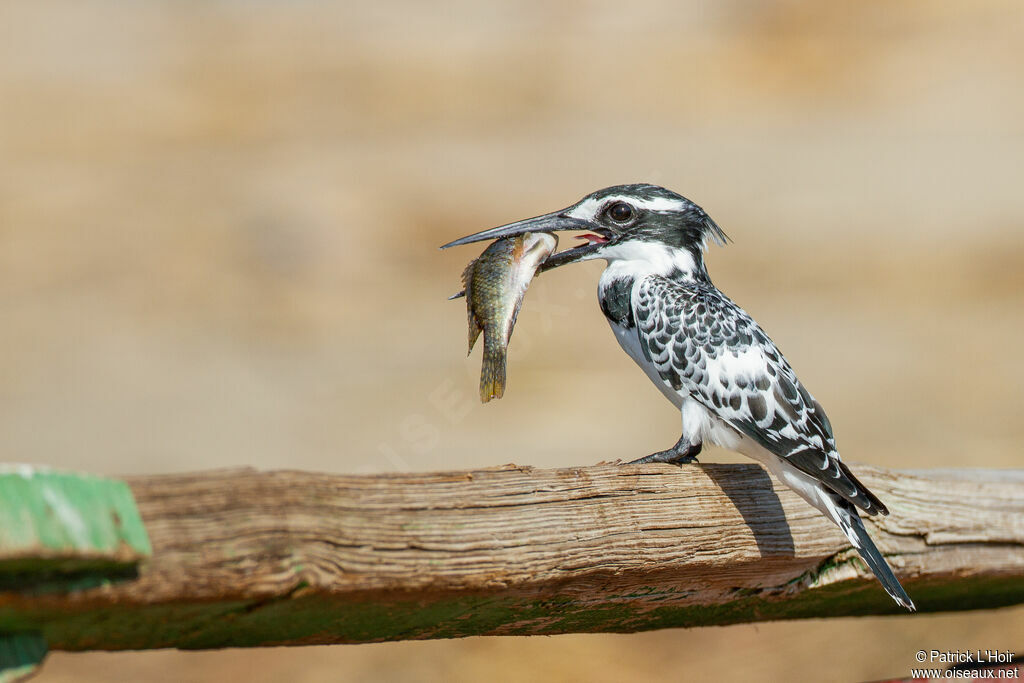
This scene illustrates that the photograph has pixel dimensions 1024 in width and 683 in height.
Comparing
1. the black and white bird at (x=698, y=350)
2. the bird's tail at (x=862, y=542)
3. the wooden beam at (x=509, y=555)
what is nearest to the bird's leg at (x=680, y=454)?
the black and white bird at (x=698, y=350)

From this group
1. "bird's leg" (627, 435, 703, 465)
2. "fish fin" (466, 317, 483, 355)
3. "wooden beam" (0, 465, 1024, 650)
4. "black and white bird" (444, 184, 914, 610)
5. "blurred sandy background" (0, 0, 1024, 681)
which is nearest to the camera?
"wooden beam" (0, 465, 1024, 650)

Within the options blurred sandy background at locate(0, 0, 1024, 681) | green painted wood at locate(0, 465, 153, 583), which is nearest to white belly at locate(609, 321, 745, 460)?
green painted wood at locate(0, 465, 153, 583)

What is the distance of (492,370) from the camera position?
302 centimetres

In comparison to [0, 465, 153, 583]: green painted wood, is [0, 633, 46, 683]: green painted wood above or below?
below

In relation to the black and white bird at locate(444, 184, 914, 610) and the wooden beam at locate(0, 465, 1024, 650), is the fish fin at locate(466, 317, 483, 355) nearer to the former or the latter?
the black and white bird at locate(444, 184, 914, 610)

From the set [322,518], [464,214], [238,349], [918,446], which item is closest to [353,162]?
[464,214]

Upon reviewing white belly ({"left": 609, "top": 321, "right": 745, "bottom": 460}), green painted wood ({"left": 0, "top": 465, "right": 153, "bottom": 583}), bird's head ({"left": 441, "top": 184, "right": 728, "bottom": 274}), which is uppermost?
green painted wood ({"left": 0, "top": 465, "right": 153, "bottom": 583})

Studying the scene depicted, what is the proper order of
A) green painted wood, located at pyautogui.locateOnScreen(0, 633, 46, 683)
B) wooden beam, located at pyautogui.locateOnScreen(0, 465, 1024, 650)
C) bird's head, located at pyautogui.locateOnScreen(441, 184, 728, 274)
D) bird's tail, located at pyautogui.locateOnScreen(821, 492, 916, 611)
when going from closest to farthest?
green painted wood, located at pyautogui.locateOnScreen(0, 633, 46, 683) < wooden beam, located at pyautogui.locateOnScreen(0, 465, 1024, 650) < bird's tail, located at pyautogui.locateOnScreen(821, 492, 916, 611) < bird's head, located at pyautogui.locateOnScreen(441, 184, 728, 274)

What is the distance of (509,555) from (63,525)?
35.9 inches

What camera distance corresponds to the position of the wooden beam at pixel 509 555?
5.95 ft

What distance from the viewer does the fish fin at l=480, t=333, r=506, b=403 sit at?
9.76ft

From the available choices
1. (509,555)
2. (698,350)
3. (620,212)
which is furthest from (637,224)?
(509,555)

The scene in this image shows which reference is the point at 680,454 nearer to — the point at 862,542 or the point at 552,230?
the point at 862,542

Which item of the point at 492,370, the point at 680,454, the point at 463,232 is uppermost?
the point at 492,370
